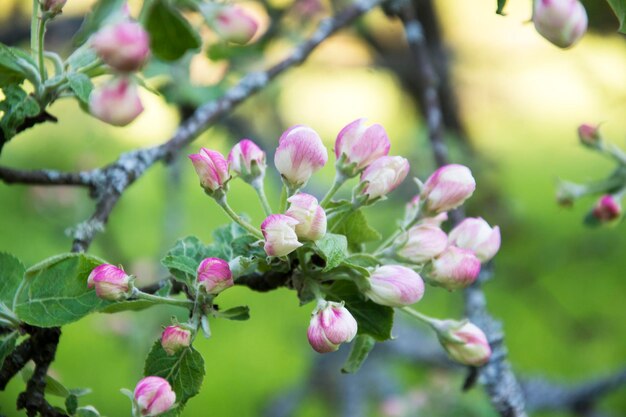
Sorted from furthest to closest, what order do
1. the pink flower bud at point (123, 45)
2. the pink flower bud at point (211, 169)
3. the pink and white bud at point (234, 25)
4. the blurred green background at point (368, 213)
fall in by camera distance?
1. the blurred green background at point (368, 213)
2. the pink and white bud at point (234, 25)
3. the pink flower bud at point (211, 169)
4. the pink flower bud at point (123, 45)

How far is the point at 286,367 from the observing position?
245 centimetres

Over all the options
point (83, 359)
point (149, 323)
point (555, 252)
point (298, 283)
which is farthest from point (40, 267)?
point (555, 252)

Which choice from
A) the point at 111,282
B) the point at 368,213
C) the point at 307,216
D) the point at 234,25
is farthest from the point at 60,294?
the point at 368,213

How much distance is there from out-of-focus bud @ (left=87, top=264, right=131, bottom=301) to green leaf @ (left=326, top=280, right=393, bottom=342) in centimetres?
14

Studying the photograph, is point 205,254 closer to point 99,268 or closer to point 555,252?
point 99,268

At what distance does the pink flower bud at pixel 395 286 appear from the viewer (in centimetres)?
44

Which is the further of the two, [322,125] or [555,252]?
[322,125]

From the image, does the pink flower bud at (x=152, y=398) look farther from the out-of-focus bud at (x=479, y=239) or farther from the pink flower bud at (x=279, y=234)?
the out-of-focus bud at (x=479, y=239)

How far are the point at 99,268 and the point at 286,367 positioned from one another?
6.85 feet

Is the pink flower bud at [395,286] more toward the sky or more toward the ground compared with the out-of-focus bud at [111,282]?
more toward the ground

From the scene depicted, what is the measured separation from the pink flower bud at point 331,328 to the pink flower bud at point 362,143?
99mm

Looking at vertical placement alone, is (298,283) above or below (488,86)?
above

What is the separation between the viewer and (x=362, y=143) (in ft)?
1.54

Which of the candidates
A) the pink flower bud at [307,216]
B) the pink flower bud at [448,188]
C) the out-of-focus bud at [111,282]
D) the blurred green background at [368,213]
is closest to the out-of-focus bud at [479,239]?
the pink flower bud at [448,188]
